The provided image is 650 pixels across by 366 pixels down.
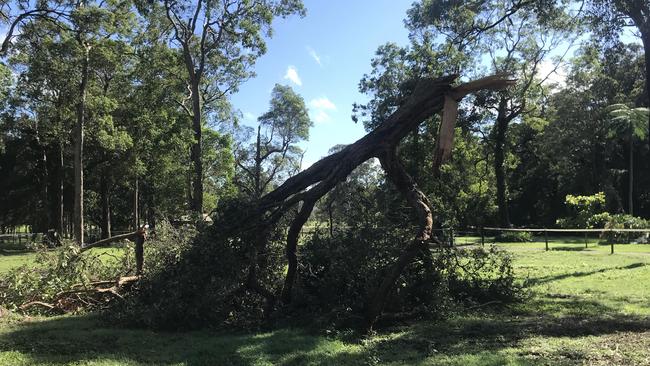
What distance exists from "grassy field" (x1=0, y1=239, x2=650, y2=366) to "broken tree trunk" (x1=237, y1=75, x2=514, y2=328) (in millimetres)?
1559

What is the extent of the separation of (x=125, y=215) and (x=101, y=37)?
34.4 meters

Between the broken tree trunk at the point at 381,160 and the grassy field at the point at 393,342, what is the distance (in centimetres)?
156

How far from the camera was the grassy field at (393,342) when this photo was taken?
17.7 feet

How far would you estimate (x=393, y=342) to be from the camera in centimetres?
616

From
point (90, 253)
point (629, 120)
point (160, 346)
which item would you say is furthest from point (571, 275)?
point (629, 120)

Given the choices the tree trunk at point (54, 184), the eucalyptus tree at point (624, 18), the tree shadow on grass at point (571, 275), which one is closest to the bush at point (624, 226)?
the tree shadow on grass at point (571, 275)

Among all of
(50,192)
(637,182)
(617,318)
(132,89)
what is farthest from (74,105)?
(637,182)

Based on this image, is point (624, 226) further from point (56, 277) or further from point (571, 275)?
point (56, 277)

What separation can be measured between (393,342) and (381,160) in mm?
2943

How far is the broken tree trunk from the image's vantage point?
7758mm

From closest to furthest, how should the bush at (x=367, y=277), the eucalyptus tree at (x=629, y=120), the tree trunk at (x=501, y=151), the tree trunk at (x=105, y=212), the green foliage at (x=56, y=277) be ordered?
the bush at (x=367, y=277)
the green foliage at (x=56, y=277)
the eucalyptus tree at (x=629, y=120)
the tree trunk at (x=501, y=151)
the tree trunk at (x=105, y=212)

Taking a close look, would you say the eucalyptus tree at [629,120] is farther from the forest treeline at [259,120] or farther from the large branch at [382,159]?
the large branch at [382,159]

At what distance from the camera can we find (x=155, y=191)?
4138 centimetres

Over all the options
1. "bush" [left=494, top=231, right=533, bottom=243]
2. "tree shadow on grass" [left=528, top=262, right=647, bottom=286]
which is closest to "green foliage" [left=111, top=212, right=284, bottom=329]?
"tree shadow on grass" [left=528, top=262, right=647, bottom=286]
